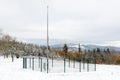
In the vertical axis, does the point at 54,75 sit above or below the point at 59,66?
above

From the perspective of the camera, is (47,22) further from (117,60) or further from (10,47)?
(117,60)

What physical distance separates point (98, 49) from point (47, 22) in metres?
121

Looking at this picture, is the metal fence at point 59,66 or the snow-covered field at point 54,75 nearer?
the snow-covered field at point 54,75

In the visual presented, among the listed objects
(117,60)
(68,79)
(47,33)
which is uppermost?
(47,33)

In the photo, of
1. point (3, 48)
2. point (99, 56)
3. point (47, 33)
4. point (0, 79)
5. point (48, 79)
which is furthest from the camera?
point (99, 56)

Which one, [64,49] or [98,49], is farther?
[98,49]

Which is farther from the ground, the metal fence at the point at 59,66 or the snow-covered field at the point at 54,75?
the snow-covered field at the point at 54,75

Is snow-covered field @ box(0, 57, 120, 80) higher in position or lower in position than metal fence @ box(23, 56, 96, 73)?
higher

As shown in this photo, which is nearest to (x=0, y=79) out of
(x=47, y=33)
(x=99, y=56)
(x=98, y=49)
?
(x=47, y=33)

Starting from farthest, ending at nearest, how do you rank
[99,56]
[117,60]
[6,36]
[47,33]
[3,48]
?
[99,56], [117,60], [6,36], [3,48], [47,33]

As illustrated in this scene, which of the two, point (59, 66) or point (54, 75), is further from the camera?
point (59, 66)

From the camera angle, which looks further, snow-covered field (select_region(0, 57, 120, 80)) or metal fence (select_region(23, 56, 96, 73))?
metal fence (select_region(23, 56, 96, 73))

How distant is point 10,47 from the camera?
85375mm

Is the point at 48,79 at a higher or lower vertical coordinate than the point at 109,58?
higher
